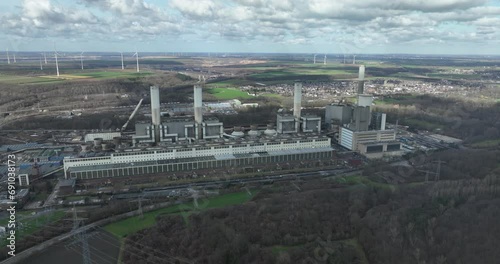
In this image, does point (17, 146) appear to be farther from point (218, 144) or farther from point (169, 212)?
point (169, 212)

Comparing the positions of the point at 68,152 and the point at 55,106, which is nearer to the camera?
the point at 68,152

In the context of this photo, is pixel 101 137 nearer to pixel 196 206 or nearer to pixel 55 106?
pixel 196 206

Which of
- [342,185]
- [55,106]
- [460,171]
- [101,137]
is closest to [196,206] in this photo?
[342,185]

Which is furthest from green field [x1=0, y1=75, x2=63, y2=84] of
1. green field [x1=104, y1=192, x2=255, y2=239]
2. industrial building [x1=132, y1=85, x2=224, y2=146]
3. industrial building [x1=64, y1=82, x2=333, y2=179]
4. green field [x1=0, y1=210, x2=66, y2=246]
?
green field [x1=104, y1=192, x2=255, y2=239]

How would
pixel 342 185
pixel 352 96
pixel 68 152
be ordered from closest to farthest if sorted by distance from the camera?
pixel 342 185, pixel 68 152, pixel 352 96

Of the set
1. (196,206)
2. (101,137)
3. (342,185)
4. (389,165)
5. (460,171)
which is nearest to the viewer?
(196,206)

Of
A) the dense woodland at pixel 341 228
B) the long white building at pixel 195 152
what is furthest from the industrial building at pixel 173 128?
the dense woodland at pixel 341 228

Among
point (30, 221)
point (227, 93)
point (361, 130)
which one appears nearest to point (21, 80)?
point (227, 93)
